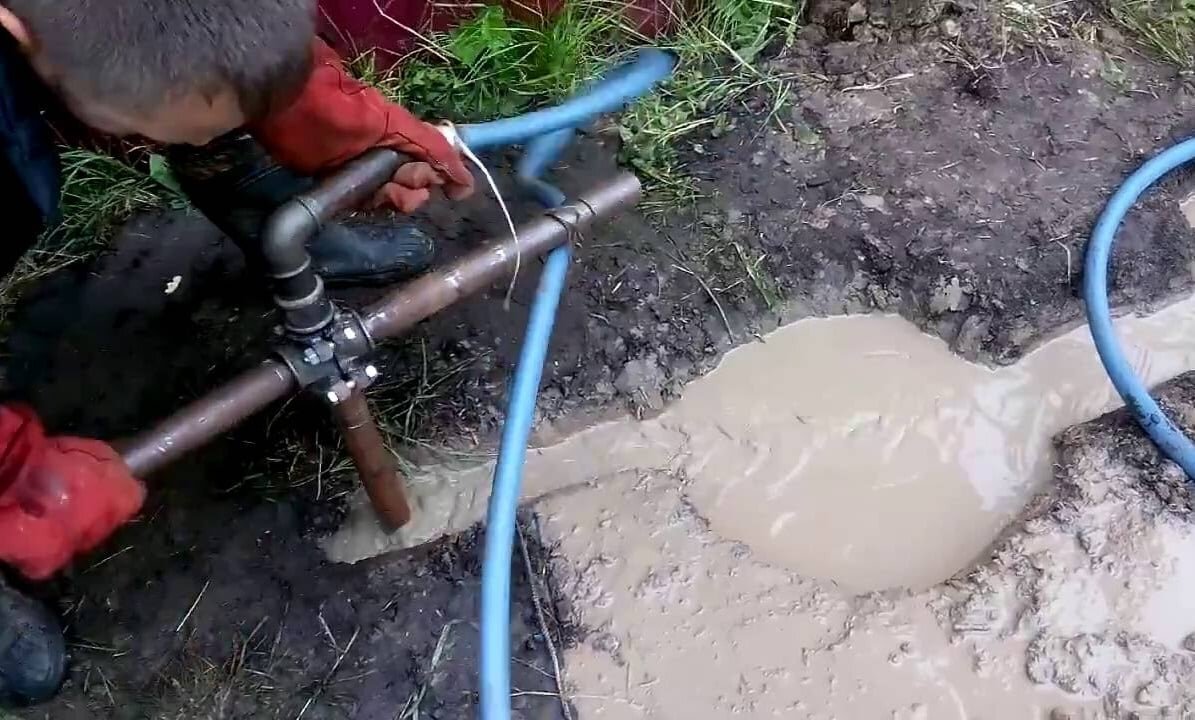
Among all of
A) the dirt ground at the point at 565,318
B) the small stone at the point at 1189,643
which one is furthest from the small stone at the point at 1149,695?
the dirt ground at the point at 565,318

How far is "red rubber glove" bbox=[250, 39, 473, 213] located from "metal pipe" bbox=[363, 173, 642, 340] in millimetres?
118

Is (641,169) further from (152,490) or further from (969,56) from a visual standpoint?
(152,490)

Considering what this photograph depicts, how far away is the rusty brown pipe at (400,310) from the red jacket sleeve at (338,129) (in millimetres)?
112

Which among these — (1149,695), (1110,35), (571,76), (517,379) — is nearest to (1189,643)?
(1149,695)

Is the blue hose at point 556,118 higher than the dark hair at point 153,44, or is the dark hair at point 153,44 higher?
the dark hair at point 153,44

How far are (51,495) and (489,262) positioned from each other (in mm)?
662

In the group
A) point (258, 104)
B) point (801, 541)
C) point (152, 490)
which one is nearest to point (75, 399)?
point (152, 490)

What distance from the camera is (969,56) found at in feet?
8.29

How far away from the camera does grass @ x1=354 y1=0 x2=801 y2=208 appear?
2.40 m

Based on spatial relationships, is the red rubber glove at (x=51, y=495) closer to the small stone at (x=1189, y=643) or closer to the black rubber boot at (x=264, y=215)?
the black rubber boot at (x=264, y=215)

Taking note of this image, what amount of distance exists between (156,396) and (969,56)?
2.09 m

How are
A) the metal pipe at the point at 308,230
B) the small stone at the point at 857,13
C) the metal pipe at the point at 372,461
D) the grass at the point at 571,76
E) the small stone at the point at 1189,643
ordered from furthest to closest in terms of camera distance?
the small stone at the point at 857,13 → the grass at the point at 571,76 → the small stone at the point at 1189,643 → the metal pipe at the point at 372,461 → the metal pipe at the point at 308,230

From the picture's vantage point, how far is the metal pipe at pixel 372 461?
1.50 meters

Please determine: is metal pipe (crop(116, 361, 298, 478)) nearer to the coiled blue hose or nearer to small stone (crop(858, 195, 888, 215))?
the coiled blue hose
